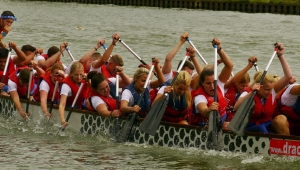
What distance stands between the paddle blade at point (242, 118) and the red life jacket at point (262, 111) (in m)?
0.23

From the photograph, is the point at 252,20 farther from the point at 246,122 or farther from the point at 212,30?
the point at 246,122

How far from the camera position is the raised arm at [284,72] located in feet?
27.2

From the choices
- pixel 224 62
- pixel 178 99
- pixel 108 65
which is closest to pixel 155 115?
pixel 178 99

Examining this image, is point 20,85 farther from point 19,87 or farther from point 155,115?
point 155,115

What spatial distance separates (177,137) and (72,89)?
1.94 m

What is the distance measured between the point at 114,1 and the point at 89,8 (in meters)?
2.12

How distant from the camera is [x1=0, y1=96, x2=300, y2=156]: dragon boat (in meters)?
8.03

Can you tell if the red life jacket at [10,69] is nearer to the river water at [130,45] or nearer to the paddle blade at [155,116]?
the river water at [130,45]

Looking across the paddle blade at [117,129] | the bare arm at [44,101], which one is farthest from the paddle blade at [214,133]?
the bare arm at [44,101]

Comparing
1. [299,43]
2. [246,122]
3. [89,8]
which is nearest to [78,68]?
[246,122]

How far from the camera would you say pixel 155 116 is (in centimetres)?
861

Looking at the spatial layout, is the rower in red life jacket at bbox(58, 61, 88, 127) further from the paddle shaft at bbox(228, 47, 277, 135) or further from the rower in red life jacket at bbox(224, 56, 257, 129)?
the paddle shaft at bbox(228, 47, 277, 135)

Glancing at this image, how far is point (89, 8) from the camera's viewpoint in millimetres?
38312

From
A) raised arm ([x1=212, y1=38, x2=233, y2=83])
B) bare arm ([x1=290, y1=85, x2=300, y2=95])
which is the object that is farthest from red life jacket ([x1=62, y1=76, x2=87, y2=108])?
bare arm ([x1=290, y1=85, x2=300, y2=95])
